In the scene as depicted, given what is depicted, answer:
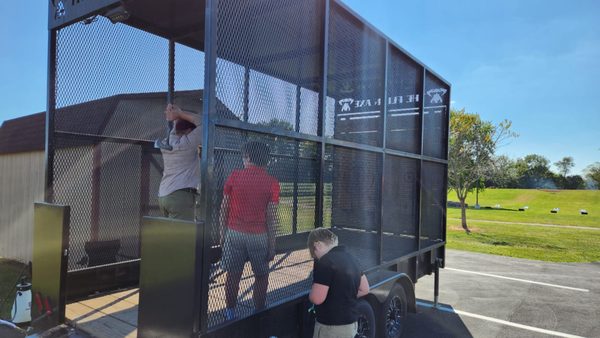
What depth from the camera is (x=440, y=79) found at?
5.14 m

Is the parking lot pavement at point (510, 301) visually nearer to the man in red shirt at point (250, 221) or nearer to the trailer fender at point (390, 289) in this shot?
the trailer fender at point (390, 289)

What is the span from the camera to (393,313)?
3.90 m

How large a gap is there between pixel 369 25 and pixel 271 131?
172 centimetres

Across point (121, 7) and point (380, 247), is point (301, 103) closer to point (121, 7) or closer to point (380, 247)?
point (121, 7)

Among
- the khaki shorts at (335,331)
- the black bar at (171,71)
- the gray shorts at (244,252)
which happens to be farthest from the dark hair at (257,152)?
the black bar at (171,71)

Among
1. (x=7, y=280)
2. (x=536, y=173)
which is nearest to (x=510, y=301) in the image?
(x=7, y=280)

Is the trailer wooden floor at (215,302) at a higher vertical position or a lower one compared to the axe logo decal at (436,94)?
lower

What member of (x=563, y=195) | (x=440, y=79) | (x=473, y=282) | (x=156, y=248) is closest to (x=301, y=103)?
(x=156, y=248)

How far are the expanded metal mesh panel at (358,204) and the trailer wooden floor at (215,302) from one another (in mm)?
523

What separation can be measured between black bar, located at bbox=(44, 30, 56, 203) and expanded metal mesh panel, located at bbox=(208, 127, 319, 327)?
1762 mm

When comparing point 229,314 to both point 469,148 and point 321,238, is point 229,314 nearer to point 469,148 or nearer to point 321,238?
point 321,238

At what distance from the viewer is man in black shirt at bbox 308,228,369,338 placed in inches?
96.9

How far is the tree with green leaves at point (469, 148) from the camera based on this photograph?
15961 millimetres

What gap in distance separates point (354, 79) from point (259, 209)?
1774 millimetres
